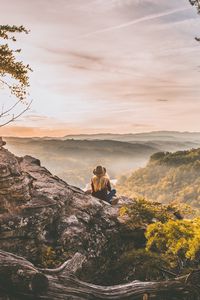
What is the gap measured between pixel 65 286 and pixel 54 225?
3915 millimetres

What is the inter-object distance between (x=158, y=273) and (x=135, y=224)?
2146mm

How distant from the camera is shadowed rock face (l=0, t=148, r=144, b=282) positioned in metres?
9.93

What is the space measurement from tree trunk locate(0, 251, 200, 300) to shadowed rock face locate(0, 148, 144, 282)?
101 inches

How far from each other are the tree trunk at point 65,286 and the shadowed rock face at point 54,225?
2.58 metres

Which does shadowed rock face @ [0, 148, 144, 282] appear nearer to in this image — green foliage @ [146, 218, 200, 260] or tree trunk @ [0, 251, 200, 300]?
green foliage @ [146, 218, 200, 260]

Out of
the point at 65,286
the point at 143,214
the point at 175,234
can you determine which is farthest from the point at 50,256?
the point at 143,214

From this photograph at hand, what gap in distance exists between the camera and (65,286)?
274 inches

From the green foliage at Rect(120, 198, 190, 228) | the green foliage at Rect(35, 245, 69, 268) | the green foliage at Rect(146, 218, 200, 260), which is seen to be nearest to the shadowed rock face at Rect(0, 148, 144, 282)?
the green foliage at Rect(35, 245, 69, 268)

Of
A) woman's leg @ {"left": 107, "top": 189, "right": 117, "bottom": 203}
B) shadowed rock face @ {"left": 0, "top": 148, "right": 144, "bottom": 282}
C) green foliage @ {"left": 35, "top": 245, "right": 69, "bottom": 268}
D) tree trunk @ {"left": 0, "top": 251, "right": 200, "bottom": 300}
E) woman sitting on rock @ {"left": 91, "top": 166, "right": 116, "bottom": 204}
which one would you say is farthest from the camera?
woman's leg @ {"left": 107, "top": 189, "right": 117, "bottom": 203}

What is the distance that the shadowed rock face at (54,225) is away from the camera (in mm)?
9930

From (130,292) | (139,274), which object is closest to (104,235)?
(139,274)

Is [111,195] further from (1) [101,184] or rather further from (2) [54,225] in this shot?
(2) [54,225]

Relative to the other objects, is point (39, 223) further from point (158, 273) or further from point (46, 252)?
point (158, 273)

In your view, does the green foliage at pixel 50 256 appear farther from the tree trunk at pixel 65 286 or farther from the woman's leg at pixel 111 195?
the woman's leg at pixel 111 195
